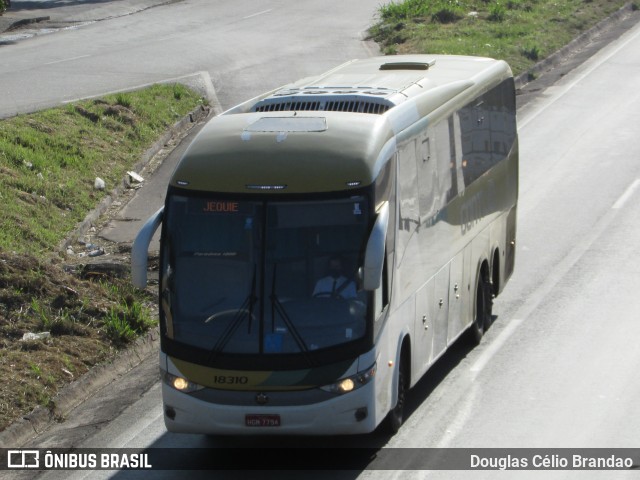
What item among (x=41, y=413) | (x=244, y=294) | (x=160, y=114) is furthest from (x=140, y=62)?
(x=244, y=294)

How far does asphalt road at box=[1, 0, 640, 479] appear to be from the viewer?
11.9 m

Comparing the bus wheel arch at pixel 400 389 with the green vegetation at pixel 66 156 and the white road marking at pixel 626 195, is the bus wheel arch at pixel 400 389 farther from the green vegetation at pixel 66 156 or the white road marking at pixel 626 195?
the white road marking at pixel 626 195

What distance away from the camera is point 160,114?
87.1 ft

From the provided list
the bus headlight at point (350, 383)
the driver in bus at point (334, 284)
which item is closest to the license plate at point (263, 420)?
the bus headlight at point (350, 383)

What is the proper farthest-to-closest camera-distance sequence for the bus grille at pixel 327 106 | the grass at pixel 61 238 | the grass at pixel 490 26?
the grass at pixel 490 26 → the grass at pixel 61 238 → the bus grille at pixel 327 106

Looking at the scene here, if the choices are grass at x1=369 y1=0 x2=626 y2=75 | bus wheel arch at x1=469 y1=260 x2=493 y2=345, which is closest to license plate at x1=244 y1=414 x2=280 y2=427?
bus wheel arch at x1=469 y1=260 x2=493 y2=345

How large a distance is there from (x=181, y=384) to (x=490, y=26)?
2850cm

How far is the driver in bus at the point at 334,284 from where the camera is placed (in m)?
10.7

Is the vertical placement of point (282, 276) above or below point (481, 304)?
above

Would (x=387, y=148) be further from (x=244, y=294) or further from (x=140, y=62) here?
(x=140, y=62)

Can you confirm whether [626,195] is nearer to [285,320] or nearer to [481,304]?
[481,304]

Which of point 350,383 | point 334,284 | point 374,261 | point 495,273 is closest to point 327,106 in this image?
point 334,284

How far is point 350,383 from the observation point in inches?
425

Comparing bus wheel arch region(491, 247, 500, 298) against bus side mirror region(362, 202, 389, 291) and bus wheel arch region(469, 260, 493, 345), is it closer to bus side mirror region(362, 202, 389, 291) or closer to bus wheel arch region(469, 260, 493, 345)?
bus wheel arch region(469, 260, 493, 345)
